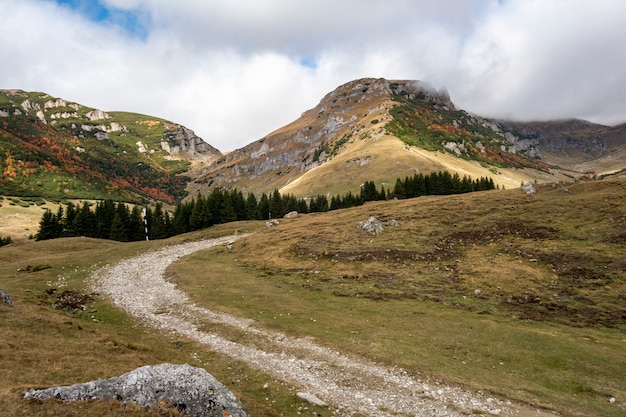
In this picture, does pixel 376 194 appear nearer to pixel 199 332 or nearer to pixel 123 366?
pixel 199 332

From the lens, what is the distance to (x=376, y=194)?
145 meters

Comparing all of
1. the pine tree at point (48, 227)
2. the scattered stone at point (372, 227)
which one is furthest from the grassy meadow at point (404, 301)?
the pine tree at point (48, 227)

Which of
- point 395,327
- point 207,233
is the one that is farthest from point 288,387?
point 207,233

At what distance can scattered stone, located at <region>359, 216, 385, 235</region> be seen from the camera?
6081 centimetres

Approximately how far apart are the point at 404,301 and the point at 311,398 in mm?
21993

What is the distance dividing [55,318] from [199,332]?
9.80 meters

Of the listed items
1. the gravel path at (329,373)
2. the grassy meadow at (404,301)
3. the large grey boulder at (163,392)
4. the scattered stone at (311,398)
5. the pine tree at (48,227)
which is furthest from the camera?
the pine tree at (48,227)

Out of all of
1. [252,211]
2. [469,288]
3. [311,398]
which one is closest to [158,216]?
[252,211]

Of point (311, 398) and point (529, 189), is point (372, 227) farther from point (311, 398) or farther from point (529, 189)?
point (311, 398)

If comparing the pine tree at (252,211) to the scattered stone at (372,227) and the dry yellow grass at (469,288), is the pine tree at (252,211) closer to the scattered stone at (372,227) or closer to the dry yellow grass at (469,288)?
the dry yellow grass at (469,288)

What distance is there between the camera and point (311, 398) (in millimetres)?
16938

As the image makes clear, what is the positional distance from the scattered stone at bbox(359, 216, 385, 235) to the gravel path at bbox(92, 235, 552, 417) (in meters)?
35.2

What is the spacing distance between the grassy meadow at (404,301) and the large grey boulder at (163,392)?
1.68 feet

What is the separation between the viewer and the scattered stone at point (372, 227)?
6081 cm
